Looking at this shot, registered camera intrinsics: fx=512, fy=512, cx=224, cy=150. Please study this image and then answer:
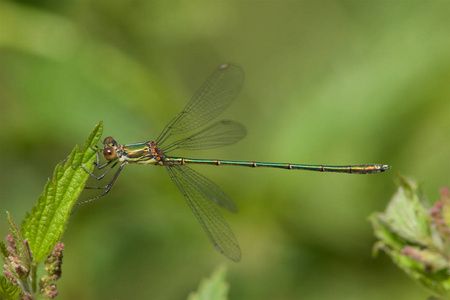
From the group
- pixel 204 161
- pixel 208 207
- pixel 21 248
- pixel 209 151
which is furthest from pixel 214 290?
pixel 209 151

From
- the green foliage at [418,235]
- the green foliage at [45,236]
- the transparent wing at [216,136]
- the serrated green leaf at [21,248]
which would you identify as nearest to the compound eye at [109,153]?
the transparent wing at [216,136]

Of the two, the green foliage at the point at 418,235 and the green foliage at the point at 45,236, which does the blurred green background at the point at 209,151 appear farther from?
the green foliage at the point at 45,236

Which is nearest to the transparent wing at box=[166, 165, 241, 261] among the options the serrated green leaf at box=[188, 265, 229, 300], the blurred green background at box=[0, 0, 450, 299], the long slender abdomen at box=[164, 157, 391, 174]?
the long slender abdomen at box=[164, 157, 391, 174]

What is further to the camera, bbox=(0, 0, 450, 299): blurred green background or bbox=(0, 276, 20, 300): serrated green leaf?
bbox=(0, 0, 450, 299): blurred green background

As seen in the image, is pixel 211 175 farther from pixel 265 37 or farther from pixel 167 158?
pixel 265 37

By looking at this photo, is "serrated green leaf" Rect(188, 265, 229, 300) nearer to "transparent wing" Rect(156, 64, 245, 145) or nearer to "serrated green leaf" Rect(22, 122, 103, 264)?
"serrated green leaf" Rect(22, 122, 103, 264)

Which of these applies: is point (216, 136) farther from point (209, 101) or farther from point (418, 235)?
point (418, 235)
